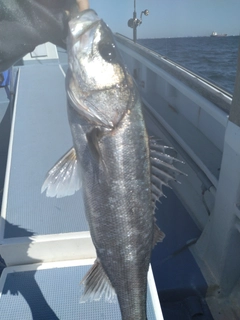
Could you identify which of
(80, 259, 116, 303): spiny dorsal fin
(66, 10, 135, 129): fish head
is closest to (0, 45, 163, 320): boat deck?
(80, 259, 116, 303): spiny dorsal fin

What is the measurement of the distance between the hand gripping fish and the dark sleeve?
0.10m

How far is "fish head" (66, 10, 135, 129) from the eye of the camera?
1.40 metres

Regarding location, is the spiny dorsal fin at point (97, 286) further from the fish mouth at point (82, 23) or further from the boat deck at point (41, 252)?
the fish mouth at point (82, 23)

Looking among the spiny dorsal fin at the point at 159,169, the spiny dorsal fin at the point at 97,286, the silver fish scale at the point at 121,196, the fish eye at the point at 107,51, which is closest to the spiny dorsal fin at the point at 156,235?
the silver fish scale at the point at 121,196

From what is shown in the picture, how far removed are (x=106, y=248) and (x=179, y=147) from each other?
10.4 feet

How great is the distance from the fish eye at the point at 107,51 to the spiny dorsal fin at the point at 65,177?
1.71ft

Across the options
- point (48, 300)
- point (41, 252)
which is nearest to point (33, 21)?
point (41, 252)

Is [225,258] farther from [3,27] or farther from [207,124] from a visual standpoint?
[3,27]

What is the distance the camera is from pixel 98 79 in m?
1.43

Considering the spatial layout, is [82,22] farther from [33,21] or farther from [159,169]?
[159,169]

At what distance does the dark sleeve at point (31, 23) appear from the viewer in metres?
1.37

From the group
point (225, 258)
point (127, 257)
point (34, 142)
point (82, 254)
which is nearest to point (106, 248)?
point (127, 257)

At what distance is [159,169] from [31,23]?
3.31 feet

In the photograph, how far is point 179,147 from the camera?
4480mm
